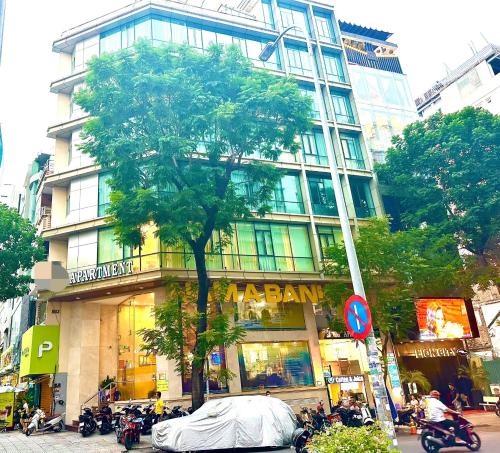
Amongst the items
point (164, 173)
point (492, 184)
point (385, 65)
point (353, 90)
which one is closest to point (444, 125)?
point (492, 184)

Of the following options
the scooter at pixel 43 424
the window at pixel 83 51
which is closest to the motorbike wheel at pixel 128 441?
the scooter at pixel 43 424

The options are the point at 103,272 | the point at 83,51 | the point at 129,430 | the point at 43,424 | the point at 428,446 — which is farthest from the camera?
the point at 83,51

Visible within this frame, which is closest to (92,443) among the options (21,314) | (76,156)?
(76,156)

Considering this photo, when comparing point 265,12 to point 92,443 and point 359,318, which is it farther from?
point 92,443

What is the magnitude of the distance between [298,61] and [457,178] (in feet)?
39.4

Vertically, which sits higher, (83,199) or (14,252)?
(83,199)

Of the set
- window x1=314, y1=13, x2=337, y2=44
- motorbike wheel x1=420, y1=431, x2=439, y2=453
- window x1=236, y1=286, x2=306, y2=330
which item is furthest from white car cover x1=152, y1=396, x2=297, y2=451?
window x1=314, y1=13, x2=337, y2=44

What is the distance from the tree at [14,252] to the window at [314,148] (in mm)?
15147

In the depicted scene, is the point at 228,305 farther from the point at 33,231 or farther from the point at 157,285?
the point at 33,231

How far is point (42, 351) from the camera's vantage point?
1961 cm

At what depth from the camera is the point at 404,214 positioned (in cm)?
2477

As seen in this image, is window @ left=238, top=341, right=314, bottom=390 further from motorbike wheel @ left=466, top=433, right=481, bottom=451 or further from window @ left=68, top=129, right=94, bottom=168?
window @ left=68, top=129, right=94, bottom=168

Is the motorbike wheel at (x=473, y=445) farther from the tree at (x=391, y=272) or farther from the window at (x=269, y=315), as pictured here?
the window at (x=269, y=315)

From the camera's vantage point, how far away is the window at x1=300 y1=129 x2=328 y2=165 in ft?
82.0
